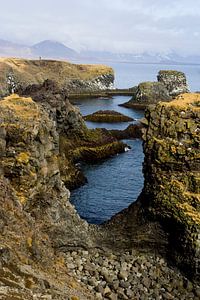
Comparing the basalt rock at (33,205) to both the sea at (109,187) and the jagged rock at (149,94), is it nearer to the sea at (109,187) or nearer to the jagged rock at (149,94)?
the sea at (109,187)

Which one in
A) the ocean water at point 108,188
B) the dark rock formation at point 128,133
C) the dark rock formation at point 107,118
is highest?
the dark rock formation at point 107,118

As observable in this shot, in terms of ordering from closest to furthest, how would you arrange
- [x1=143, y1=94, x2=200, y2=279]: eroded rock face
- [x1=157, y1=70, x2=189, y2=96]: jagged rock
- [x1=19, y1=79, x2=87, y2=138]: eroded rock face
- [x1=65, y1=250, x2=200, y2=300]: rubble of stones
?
[x1=65, y1=250, x2=200, y2=300]: rubble of stones
[x1=143, y1=94, x2=200, y2=279]: eroded rock face
[x1=19, y1=79, x2=87, y2=138]: eroded rock face
[x1=157, y1=70, x2=189, y2=96]: jagged rock

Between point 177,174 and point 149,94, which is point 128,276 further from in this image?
point 149,94

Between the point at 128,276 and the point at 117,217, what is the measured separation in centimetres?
893

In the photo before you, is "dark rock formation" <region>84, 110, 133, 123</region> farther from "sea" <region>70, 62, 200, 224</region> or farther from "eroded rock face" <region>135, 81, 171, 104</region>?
"eroded rock face" <region>135, 81, 171, 104</region>

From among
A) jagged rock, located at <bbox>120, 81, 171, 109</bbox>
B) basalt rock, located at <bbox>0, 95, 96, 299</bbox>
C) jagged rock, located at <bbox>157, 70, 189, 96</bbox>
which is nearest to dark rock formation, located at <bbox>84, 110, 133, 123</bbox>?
jagged rock, located at <bbox>120, 81, 171, 109</bbox>

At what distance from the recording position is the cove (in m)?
49.3

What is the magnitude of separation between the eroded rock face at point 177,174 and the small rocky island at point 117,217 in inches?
2.9

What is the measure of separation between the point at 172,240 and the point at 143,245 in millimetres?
2376

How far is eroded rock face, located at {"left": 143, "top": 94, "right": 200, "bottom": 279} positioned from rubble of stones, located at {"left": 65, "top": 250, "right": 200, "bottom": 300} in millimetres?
1350

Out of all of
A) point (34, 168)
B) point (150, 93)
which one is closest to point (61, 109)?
point (34, 168)

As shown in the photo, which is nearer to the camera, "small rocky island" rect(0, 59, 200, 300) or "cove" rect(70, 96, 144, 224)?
"small rocky island" rect(0, 59, 200, 300)

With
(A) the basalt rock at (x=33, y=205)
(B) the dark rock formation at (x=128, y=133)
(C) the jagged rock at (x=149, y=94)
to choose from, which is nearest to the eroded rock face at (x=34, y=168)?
(A) the basalt rock at (x=33, y=205)

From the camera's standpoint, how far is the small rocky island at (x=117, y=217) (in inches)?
1177
